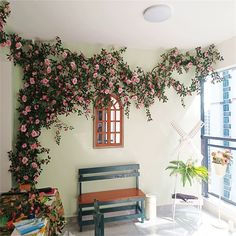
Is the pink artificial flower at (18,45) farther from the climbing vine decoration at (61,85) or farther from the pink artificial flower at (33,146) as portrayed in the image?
the pink artificial flower at (33,146)

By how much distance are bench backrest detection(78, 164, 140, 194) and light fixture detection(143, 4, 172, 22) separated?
200 centimetres

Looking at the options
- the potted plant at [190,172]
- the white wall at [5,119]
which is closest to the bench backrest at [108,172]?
the potted plant at [190,172]

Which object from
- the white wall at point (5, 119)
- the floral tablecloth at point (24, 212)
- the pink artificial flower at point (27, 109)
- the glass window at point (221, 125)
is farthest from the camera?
the glass window at point (221, 125)

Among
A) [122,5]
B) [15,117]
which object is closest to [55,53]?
[15,117]

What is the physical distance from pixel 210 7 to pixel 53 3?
156 centimetres

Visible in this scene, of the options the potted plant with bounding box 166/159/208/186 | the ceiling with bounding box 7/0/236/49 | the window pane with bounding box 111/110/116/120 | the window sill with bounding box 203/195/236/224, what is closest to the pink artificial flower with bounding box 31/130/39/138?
the window pane with bounding box 111/110/116/120

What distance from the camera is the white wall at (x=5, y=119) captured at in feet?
7.69

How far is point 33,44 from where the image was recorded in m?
2.58

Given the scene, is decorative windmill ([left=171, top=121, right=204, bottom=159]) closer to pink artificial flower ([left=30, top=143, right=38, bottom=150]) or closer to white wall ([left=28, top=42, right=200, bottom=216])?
white wall ([left=28, top=42, right=200, bottom=216])

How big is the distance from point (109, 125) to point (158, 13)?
1.63 m

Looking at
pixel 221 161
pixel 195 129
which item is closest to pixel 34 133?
pixel 195 129

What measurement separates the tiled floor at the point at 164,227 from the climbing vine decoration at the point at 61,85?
1005 mm

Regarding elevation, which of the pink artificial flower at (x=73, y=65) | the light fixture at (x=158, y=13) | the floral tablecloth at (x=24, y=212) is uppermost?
the light fixture at (x=158, y=13)

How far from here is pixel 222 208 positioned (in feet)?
9.50
